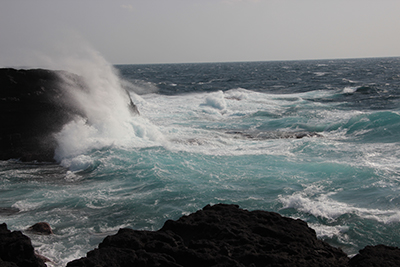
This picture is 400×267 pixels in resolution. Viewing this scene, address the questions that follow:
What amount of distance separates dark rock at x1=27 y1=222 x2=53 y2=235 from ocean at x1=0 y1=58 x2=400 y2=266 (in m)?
0.16

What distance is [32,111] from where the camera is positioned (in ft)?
37.9

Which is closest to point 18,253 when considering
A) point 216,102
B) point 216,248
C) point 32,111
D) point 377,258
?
point 216,248

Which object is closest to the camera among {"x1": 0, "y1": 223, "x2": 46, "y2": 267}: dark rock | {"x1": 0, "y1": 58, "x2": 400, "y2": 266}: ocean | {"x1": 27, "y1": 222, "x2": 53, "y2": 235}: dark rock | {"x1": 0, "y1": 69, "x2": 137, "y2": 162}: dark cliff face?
{"x1": 0, "y1": 223, "x2": 46, "y2": 267}: dark rock

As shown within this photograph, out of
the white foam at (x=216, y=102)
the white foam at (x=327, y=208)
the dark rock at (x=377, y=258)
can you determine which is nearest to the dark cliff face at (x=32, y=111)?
the white foam at (x=327, y=208)

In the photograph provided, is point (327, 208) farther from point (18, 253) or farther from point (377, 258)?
point (18, 253)

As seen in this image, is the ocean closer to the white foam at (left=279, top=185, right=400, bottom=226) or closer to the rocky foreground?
the white foam at (left=279, top=185, right=400, bottom=226)

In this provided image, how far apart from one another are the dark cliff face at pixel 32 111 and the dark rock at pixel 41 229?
199 inches

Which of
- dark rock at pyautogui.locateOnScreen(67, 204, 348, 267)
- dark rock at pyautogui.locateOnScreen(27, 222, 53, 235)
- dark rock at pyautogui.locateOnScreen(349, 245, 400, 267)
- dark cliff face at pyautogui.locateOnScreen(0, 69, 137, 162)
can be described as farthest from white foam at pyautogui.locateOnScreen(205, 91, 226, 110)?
dark rock at pyautogui.locateOnScreen(349, 245, 400, 267)

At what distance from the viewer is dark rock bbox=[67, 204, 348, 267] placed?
3.96 meters

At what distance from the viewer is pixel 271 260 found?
395 cm

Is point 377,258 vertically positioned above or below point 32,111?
below

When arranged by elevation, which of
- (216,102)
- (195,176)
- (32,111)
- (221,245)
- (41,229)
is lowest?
(195,176)

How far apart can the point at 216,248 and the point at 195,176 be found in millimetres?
4998

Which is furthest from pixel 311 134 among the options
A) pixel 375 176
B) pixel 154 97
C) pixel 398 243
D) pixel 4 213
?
pixel 154 97
